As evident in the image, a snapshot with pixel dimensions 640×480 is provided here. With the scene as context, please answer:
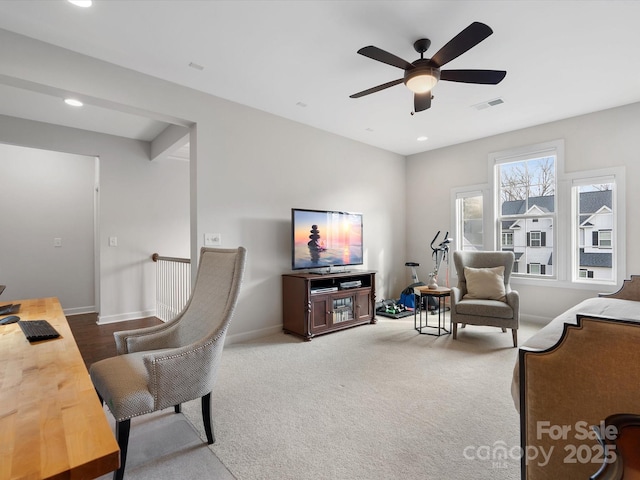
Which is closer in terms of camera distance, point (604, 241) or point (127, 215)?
point (604, 241)

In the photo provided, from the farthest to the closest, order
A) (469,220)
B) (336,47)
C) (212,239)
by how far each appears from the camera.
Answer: (469,220), (212,239), (336,47)

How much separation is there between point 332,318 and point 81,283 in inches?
163

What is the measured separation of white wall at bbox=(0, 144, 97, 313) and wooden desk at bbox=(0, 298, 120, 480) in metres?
4.57

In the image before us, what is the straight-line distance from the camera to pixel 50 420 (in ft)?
2.43

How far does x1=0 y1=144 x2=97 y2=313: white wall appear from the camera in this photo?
178 inches

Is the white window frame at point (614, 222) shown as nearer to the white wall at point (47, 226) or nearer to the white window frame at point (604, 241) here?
the white window frame at point (604, 241)

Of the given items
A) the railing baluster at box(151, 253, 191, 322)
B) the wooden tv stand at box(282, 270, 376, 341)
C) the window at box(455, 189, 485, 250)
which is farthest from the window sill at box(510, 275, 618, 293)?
→ the railing baluster at box(151, 253, 191, 322)

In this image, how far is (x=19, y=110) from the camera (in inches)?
142

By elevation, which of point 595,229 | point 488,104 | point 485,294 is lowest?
point 485,294

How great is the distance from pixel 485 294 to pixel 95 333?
15.9 feet

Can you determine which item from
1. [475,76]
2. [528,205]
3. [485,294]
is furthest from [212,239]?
[528,205]

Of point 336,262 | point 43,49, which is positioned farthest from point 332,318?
point 43,49

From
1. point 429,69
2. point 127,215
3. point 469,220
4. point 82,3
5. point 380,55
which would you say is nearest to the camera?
point 82,3

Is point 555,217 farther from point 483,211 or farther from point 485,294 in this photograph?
point 485,294
